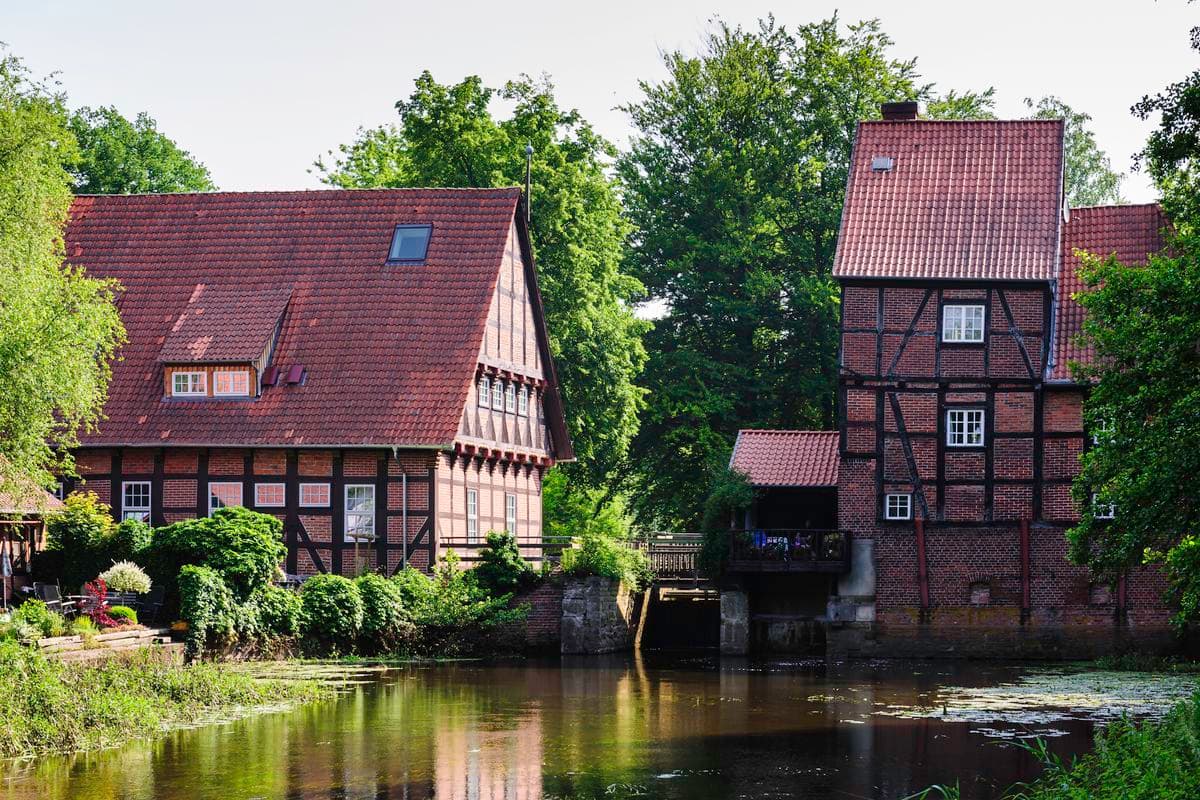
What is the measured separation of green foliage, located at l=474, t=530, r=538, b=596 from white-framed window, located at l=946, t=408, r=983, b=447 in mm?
8448

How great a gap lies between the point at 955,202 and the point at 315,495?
13631 mm

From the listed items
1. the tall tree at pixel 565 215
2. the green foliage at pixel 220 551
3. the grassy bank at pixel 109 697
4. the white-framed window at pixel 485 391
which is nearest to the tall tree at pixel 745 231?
the tall tree at pixel 565 215

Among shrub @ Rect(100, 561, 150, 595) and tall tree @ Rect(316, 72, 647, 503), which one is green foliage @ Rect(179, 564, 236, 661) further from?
tall tree @ Rect(316, 72, 647, 503)

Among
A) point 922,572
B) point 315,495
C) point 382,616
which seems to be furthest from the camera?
point 315,495

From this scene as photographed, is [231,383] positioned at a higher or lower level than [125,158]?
lower

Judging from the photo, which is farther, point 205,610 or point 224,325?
point 224,325

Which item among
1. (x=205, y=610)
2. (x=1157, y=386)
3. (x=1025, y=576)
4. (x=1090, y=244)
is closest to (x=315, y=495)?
(x=205, y=610)

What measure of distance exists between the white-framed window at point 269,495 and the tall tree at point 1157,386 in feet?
A: 52.4

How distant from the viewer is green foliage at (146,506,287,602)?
29.1 metres

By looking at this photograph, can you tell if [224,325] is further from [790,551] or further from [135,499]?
[790,551]

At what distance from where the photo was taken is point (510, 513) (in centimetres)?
3869

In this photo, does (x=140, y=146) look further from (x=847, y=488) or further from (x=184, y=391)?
(x=847, y=488)

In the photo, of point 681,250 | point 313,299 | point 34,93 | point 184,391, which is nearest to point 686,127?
point 681,250

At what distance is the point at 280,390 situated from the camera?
35.2m
